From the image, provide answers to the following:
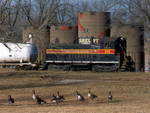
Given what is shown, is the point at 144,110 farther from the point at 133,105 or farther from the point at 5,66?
the point at 5,66

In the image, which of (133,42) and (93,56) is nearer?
(93,56)

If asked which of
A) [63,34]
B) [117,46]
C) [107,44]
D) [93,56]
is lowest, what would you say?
[93,56]

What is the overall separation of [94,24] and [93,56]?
7.92m

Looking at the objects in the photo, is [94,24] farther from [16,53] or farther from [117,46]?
[16,53]

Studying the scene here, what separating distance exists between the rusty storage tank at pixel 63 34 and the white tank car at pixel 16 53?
34.6ft

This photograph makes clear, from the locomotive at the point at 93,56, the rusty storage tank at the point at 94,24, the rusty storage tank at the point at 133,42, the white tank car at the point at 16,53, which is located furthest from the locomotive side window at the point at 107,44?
the white tank car at the point at 16,53

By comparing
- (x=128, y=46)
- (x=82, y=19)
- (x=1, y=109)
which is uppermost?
(x=82, y=19)

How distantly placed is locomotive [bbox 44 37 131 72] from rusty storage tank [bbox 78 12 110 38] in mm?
6518

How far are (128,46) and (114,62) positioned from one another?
9415 millimetres

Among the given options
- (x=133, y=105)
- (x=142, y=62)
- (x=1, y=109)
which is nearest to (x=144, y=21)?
(x=133, y=105)

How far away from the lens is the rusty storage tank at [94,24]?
44016 mm

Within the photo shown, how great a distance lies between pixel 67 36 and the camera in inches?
1841

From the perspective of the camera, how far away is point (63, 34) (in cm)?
4675

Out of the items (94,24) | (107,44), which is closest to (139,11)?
(107,44)
